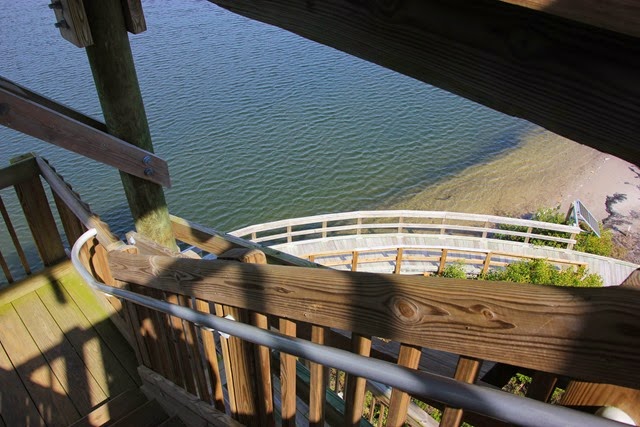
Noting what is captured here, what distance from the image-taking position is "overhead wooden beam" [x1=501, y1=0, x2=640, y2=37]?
1.96 feet

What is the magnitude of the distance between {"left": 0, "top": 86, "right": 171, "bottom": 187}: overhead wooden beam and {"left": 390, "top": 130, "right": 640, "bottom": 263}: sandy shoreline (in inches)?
530

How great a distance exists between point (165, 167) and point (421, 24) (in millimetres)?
2343

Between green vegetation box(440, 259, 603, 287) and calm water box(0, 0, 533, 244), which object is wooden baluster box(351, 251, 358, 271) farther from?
calm water box(0, 0, 533, 244)

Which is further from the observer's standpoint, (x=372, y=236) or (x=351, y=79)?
(x=351, y=79)

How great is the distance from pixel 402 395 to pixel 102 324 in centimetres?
310

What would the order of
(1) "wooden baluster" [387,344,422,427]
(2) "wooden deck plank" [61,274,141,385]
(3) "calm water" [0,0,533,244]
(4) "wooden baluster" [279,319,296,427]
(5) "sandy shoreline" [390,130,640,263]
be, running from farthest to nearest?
(5) "sandy shoreline" [390,130,640,263] → (3) "calm water" [0,0,533,244] → (2) "wooden deck plank" [61,274,141,385] → (4) "wooden baluster" [279,319,296,427] → (1) "wooden baluster" [387,344,422,427]

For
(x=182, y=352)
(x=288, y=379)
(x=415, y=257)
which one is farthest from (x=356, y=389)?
(x=415, y=257)

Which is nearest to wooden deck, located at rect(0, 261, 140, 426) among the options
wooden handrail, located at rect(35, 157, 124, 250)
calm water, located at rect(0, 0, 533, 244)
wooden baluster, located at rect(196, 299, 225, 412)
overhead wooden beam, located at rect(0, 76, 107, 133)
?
wooden handrail, located at rect(35, 157, 124, 250)

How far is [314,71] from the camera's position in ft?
69.3

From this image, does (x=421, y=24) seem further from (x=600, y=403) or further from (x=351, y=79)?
(x=351, y=79)

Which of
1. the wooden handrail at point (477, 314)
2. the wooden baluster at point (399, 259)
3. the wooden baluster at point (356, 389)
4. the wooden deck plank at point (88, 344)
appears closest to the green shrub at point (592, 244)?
the wooden baluster at point (399, 259)

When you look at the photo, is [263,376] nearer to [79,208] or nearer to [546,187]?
[79,208]

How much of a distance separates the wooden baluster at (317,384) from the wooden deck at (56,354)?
7.02ft

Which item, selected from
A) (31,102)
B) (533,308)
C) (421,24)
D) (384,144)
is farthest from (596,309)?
(384,144)
